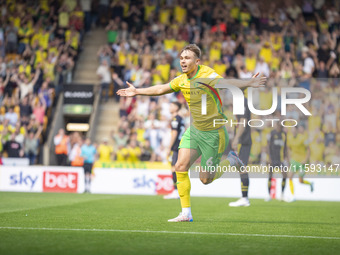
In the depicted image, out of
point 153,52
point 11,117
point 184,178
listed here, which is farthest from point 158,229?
point 153,52

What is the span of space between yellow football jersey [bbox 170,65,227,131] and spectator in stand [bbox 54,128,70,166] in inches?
478

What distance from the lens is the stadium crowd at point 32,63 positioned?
2261cm

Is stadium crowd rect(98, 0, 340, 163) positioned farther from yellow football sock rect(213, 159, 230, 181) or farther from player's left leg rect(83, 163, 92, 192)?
yellow football sock rect(213, 159, 230, 181)

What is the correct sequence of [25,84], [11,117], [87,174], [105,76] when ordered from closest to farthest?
[87,174] < [11,117] < [25,84] < [105,76]

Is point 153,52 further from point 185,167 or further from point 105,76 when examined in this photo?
point 185,167

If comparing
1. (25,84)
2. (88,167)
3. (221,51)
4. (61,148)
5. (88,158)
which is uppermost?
(221,51)

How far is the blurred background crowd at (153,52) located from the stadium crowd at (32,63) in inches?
1.6

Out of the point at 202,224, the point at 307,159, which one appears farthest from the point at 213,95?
the point at 307,159

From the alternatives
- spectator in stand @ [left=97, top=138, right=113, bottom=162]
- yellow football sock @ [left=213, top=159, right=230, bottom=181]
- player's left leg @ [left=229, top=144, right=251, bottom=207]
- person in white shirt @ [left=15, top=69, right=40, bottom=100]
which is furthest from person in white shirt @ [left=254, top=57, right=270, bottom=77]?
yellow football sock @ [left=213, top=159, right=230, bottom=181]

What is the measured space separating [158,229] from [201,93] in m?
2.29

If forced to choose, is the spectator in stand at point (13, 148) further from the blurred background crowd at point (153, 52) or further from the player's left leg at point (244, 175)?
the player's left leg at point (244, 175)

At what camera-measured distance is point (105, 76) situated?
956 inches

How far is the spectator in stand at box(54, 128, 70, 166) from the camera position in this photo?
2173 cm

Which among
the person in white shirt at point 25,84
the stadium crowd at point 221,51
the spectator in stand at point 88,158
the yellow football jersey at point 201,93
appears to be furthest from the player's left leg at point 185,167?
the person in white shirt at point 25,84
